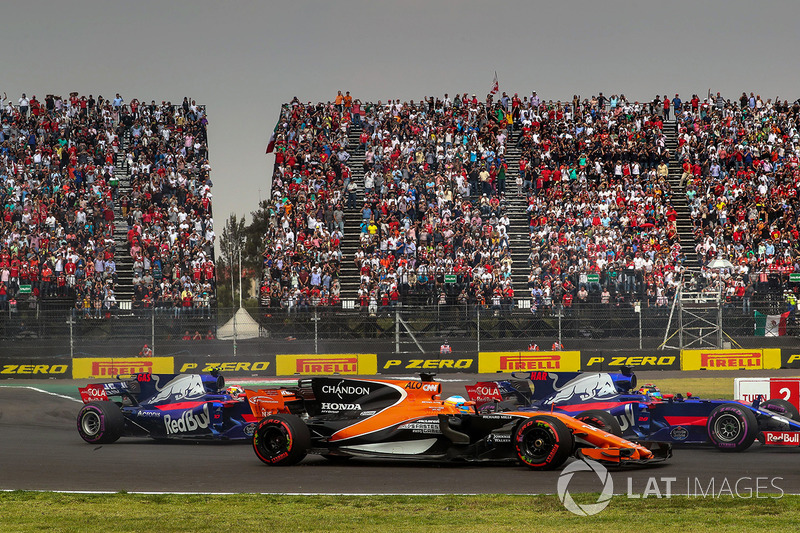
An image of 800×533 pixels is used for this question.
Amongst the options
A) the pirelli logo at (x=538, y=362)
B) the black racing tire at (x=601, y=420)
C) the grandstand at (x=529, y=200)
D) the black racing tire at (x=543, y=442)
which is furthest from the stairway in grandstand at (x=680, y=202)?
the black racing tire at (x=543, y=442)

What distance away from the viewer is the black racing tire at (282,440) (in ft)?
37.4

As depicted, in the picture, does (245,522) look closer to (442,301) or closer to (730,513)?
(730,513)

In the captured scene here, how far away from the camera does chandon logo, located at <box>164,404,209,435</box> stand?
45.3 ft

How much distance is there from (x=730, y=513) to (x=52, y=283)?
26793 millimetres

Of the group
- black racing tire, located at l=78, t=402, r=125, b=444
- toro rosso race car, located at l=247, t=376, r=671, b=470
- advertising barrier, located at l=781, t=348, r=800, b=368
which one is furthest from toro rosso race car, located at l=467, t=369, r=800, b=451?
advertising barrier, located at l=781, t=348, r=800, b=368

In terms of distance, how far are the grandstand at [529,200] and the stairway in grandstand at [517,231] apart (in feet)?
0.22

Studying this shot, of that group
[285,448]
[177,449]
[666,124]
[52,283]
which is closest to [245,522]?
[285,448]

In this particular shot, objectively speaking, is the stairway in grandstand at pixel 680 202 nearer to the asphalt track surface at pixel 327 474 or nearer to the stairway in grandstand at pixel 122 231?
the stairway in grandstand at pixel 122 231

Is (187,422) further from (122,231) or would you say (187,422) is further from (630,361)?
(122,231)

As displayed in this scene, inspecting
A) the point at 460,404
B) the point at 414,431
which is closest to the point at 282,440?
the point at 414,431

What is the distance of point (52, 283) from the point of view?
31141mm

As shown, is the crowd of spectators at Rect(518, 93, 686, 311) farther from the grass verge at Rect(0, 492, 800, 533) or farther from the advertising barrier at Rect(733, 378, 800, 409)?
the grass verge at Rect(0, 492, 800, 533)

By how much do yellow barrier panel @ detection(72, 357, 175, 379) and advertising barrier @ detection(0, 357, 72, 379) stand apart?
344mm

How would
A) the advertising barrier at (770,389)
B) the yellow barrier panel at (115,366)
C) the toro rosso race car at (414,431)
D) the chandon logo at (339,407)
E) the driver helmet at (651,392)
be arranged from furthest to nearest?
the yellow barrier panel at (115,366)
the advertising barrier at (770,389)
the driver helmet at (651,392)
the chandon logo at (339,407)
the toro rosso race car at (414,431)
